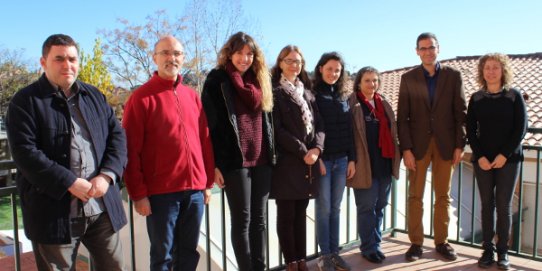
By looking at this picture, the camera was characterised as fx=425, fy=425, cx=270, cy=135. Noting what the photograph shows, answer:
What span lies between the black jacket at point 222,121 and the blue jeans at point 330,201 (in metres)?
0.84

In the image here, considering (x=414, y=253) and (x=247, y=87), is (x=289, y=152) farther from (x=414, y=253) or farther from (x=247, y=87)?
(x=414, y=253)

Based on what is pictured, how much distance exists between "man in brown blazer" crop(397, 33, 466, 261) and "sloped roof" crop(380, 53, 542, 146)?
11097mm

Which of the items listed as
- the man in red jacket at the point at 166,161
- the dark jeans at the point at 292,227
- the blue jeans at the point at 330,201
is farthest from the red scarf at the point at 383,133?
the man in red jacket at the point at 166,161

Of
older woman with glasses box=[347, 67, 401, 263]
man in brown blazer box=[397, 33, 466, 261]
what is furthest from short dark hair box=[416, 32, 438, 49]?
older woman with glasses box=[347, 67, 401, 263]

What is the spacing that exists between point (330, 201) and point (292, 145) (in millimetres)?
629

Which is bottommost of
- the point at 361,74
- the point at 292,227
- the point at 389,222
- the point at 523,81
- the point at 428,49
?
the point at 389,222

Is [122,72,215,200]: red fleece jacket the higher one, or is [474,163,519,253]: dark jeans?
[122,72,215,200]: red fleece jacket

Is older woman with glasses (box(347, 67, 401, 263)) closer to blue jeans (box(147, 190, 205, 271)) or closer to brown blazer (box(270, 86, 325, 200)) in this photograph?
brown blazer (box(270, 86, 325, 200))

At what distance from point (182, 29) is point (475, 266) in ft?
71.5

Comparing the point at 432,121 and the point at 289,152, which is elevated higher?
the point at 432,121

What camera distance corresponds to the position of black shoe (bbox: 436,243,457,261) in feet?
12.0

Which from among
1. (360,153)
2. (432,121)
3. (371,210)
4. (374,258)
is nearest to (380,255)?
(374,258)

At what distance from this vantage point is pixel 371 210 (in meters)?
3.53

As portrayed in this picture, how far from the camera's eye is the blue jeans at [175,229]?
7.82 feet
